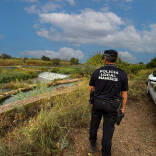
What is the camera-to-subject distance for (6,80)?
500 inches

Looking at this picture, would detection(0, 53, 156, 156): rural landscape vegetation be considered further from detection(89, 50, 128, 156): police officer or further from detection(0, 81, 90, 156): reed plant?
detection(89, 50, 128, 156): police officer

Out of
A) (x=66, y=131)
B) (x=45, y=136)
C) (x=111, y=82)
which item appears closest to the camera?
(x=111, y=82)

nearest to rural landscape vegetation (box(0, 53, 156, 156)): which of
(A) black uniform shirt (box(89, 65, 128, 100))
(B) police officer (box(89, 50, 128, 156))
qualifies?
(B) police officer (box(89, 50, 128, 156))

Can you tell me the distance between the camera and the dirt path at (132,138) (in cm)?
225

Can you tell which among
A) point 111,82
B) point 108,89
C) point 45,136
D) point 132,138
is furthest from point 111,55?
point 132,138

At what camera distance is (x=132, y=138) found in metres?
2.69

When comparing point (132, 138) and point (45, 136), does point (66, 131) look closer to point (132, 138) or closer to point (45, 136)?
point (45, 136)

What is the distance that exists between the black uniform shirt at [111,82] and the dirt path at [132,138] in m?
1.13

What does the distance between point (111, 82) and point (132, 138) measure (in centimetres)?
170

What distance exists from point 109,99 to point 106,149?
0.77m

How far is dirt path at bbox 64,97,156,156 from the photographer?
225cm

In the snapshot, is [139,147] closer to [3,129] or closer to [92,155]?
[92,155]

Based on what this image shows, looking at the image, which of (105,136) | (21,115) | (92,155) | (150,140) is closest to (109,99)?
(105,136)

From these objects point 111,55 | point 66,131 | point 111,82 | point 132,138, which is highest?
point 111,55
